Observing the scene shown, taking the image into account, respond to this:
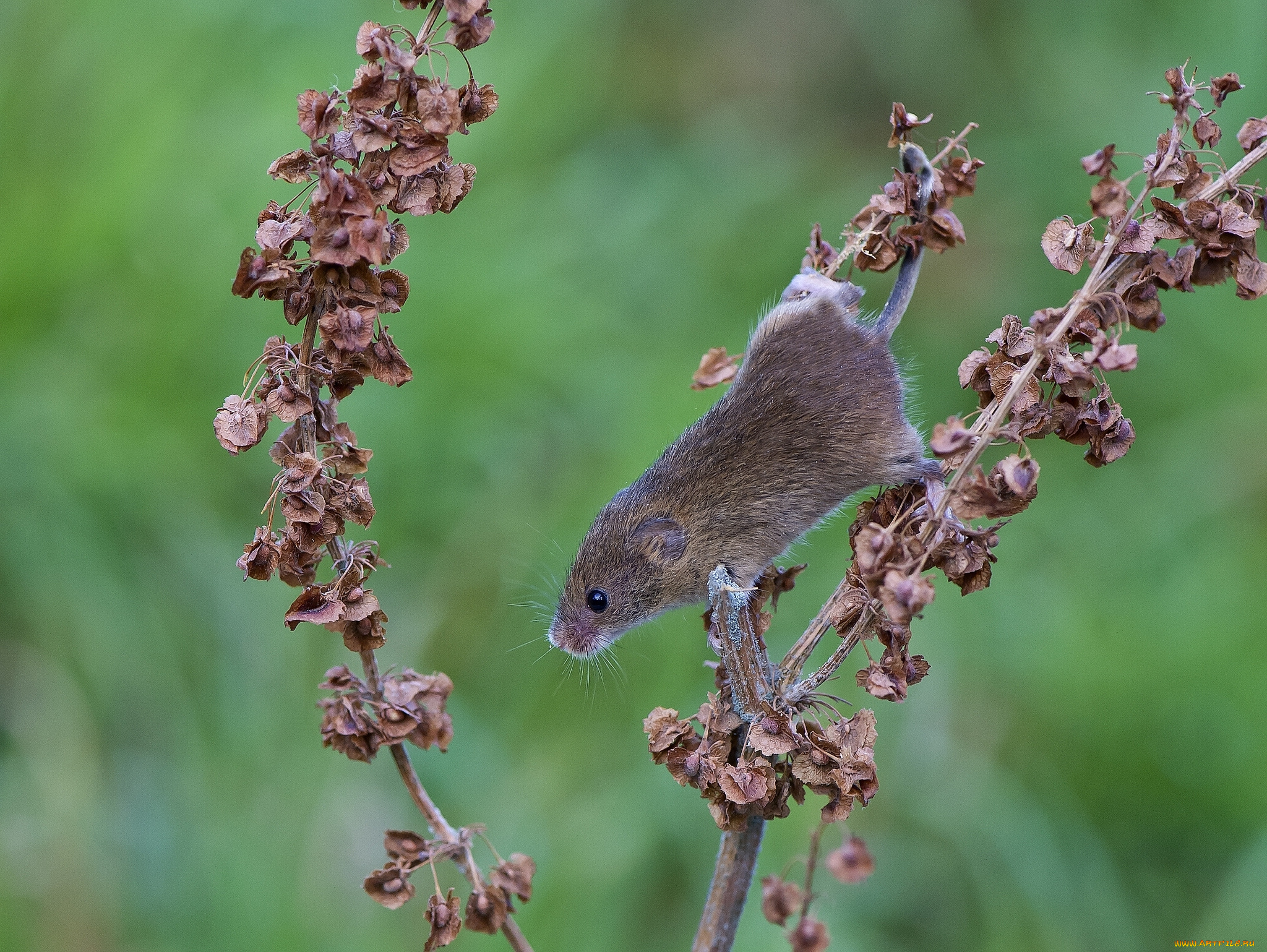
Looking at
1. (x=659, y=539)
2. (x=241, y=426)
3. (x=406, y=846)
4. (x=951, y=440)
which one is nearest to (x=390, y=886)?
(x=406, y=846)

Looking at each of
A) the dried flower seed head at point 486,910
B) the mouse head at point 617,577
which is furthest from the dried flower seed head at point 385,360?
the mouse head at point 617,577

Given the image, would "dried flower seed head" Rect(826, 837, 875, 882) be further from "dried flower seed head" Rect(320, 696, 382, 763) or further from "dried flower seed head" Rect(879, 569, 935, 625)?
"dried flower seed head" Rect(320, 696, 382, 763)

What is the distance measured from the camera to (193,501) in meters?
3.69

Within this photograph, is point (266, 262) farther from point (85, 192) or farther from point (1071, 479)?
point (1071, 479)

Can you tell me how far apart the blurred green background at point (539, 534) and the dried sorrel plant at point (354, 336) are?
159cm

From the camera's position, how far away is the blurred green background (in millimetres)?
3148

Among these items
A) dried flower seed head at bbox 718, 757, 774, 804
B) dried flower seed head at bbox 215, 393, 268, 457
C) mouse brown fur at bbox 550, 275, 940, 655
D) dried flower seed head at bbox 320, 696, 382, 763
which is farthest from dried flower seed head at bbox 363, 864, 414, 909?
mouse brown fur at bbox 550, 275, 940, 655

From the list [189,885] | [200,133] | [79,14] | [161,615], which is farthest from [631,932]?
[79,14]

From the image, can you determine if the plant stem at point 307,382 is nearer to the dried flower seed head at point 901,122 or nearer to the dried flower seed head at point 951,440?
the dried flower seed head at point 951,440

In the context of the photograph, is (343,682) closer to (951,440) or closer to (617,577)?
(951,440)

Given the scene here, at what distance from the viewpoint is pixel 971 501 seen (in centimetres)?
121

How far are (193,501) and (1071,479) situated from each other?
2.96m

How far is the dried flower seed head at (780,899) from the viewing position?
1184mm

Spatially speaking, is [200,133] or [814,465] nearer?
[814,465]
